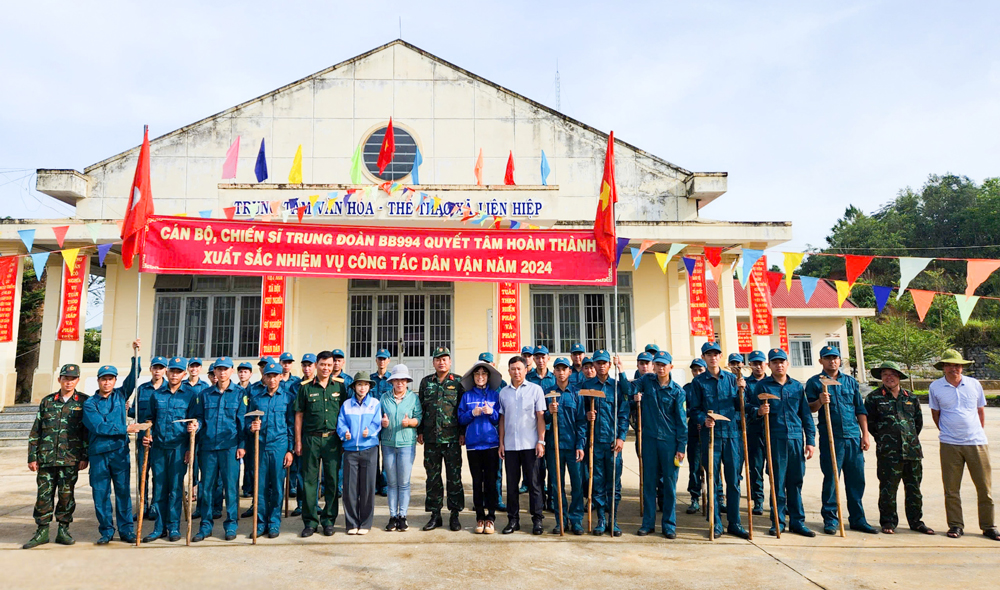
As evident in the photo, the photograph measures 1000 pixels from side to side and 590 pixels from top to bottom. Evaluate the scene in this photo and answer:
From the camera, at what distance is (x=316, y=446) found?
17.0 ft

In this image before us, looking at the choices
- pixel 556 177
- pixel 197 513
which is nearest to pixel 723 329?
pixel 556 177

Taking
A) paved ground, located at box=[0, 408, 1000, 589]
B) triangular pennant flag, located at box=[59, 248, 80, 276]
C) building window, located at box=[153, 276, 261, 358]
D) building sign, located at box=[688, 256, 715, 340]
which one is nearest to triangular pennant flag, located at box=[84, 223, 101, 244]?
triangular pennant flag, located at box=[59, 248, 80, 276]

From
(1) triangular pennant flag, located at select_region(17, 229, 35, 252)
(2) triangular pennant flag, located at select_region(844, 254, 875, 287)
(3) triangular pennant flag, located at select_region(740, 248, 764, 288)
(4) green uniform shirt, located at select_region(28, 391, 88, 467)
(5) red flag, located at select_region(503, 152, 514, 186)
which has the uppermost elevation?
(5) red flag, located at select_region(503, 152, 514, 186)

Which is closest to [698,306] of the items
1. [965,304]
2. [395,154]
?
[965,304]

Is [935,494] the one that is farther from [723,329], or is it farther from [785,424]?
[723,329]

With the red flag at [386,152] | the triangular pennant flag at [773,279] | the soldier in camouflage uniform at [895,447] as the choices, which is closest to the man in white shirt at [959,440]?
the soldier in camouflage uniform at [895,447]

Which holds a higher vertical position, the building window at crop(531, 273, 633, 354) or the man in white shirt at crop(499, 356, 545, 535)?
the building window at crop(531, 273, 633, 354)

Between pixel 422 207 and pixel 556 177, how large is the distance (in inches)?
118

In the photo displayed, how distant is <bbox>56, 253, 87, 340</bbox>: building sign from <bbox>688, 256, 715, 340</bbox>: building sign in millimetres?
11054

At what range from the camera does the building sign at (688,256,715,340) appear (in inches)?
431

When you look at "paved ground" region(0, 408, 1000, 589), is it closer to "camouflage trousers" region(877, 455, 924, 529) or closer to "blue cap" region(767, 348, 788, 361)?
"camouflage trousers" region(877, 455, 924, 529)

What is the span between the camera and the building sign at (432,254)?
22.4 feet

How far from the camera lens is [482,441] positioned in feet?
16.8

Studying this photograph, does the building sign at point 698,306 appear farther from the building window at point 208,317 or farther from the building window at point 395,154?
the building window at point 208,317
